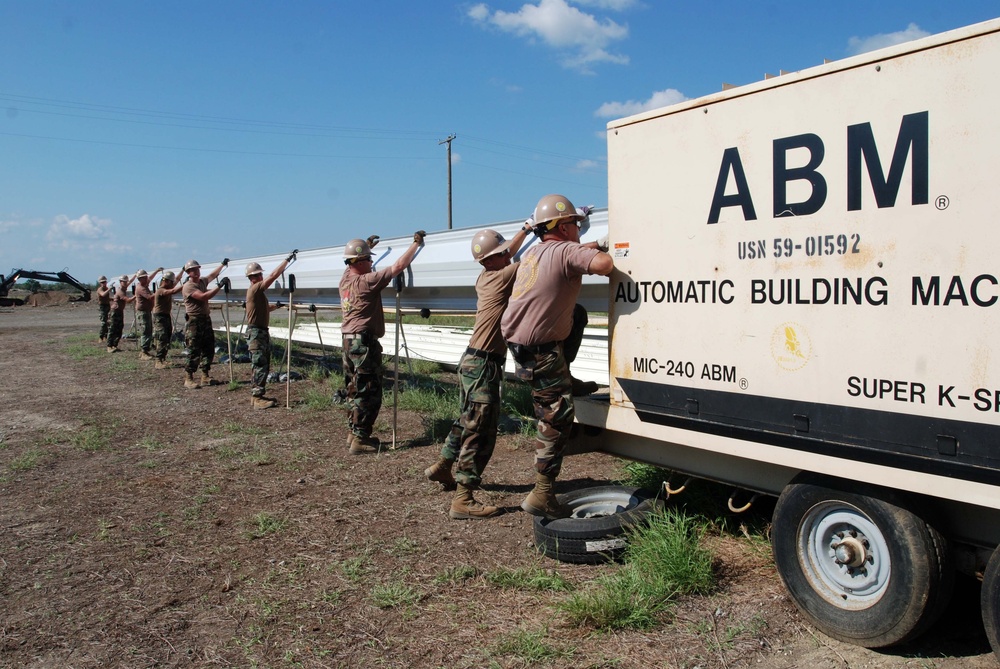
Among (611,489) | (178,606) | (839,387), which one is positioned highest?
(839,387)

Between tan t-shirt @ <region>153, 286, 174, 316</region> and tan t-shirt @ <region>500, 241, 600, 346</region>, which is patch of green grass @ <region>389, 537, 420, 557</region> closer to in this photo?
tan t-shirt @ <region>500, 241, 600, 346</region>

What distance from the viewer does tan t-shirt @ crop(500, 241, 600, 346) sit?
465 cm

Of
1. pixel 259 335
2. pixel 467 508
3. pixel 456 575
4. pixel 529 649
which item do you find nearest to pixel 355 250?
pixel 467 508

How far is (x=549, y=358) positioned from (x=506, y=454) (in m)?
2.88

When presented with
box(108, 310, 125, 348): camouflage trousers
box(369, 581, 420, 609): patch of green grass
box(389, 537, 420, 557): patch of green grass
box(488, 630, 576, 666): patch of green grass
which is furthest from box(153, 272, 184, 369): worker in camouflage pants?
box(488, 630, 576, 666): patch of green grass

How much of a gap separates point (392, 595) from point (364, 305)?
3985 millimetres

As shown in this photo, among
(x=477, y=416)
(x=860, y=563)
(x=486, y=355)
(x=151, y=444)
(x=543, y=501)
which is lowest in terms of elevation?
(x=151, y=444)

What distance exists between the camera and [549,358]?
4762mm

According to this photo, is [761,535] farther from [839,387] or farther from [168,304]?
[168,304]

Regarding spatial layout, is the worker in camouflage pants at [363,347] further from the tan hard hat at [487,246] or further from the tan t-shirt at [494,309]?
the tan t-shirt at [494,309]

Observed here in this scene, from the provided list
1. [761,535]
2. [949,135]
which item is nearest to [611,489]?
[761,535]

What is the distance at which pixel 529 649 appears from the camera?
141 inches

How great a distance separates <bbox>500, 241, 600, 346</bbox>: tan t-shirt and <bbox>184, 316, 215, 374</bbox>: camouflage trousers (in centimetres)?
960

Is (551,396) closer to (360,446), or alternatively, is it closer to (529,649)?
(529,649)
